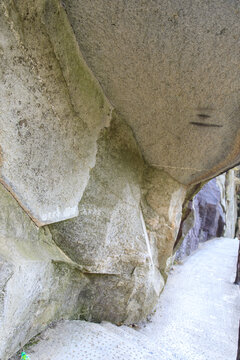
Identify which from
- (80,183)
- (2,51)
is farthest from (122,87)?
(2,51)

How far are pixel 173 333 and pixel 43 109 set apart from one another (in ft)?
5.62

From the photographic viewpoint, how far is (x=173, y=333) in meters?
1.82

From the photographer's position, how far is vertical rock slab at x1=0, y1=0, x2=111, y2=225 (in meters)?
0.88

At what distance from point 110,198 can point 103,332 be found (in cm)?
73

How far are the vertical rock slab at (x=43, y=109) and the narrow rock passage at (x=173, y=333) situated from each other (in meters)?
0.58

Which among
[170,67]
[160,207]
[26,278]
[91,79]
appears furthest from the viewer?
[160,207]

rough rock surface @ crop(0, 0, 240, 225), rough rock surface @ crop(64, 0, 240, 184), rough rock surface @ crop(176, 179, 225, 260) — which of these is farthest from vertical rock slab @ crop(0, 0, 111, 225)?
rough rock surface @ crop(176, 179, 225, 260)

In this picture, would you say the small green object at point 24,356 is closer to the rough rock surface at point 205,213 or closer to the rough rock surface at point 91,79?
the rough rock surface at point 91,79

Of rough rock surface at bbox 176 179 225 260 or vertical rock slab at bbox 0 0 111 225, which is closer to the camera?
vertical rock slab at bbox 0 0 111 225

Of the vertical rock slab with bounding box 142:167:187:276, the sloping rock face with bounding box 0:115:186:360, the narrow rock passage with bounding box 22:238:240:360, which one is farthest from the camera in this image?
the vertical rock slab with bounding box 142:167:187:276

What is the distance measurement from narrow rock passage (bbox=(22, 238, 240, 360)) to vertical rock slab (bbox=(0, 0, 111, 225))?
1.92ft

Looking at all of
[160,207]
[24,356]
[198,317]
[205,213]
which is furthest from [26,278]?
[205,213]

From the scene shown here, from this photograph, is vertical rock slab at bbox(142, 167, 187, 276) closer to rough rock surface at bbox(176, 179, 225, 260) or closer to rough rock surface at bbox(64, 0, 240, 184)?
rough rock surface at bbox(64, 0, 240, 184)

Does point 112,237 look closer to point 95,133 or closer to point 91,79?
point 95,133
